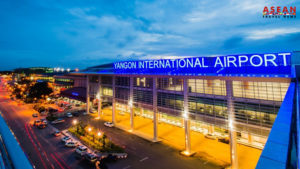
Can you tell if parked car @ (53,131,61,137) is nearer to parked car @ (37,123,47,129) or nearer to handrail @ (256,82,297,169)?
parked car @ (37,123,47,129)

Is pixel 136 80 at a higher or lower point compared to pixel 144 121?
higher

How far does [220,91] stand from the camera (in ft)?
95.6

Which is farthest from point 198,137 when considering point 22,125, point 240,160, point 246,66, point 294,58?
point 22,125

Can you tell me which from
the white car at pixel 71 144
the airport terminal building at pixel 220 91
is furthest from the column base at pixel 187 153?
the white car at pixel 71 144

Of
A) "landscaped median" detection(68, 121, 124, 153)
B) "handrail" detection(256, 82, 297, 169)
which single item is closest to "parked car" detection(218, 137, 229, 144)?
"landscaped median" detection(68, 121, 124, 153)

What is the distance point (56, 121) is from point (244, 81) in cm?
5373

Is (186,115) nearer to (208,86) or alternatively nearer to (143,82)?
(208,86)

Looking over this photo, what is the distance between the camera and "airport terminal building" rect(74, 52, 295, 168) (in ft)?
77.2

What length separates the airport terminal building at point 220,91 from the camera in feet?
77.2

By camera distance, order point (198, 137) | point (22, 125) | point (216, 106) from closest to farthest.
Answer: point (216, 106)
point (198, 137)
point (22, 125)

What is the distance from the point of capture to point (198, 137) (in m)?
42.4

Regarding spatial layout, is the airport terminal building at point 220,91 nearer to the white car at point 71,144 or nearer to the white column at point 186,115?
the white column at point 186,115

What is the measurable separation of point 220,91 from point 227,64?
16.2 ft

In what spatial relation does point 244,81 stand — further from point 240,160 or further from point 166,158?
point 166,158
